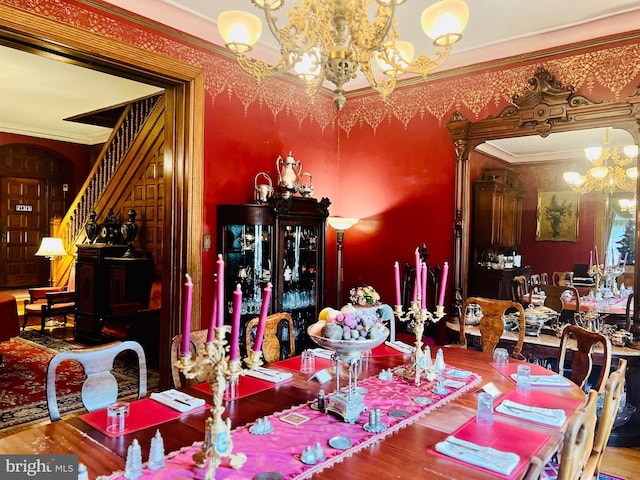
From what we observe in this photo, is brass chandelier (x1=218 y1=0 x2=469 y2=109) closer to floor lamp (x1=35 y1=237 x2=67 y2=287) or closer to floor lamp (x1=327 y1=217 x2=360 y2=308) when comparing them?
floor lamp (x1=327 y1=217 x2=360 y2=308)

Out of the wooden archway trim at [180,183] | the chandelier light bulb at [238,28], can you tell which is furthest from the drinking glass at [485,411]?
the wooden archway trim at [180,183]

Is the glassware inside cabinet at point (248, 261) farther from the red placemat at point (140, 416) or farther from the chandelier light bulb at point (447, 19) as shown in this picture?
the chandelier light bulb at point (447, 19)

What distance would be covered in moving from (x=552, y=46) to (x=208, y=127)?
113 inches

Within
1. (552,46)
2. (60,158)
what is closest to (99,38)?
(552,46)

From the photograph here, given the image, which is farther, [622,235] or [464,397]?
[622,235]

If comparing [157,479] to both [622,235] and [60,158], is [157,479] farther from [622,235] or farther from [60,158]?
[60,158]

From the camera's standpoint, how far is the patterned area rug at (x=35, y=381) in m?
3.64

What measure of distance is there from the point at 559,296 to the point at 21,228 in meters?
9.88

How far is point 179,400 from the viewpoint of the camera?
1936 millimetres

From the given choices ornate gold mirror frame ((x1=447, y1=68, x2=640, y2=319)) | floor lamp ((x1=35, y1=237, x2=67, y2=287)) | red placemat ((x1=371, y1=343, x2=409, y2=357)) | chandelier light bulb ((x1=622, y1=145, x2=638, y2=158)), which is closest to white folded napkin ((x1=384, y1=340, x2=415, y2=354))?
red placemat ((x1=371, y1=343, x2=409, y2=357))

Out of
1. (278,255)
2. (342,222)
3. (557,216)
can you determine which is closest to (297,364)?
(278,255)

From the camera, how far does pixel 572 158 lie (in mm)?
3828

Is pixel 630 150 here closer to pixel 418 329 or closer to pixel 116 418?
pixel 418 329

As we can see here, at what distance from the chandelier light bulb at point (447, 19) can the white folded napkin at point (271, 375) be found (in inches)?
67.0
